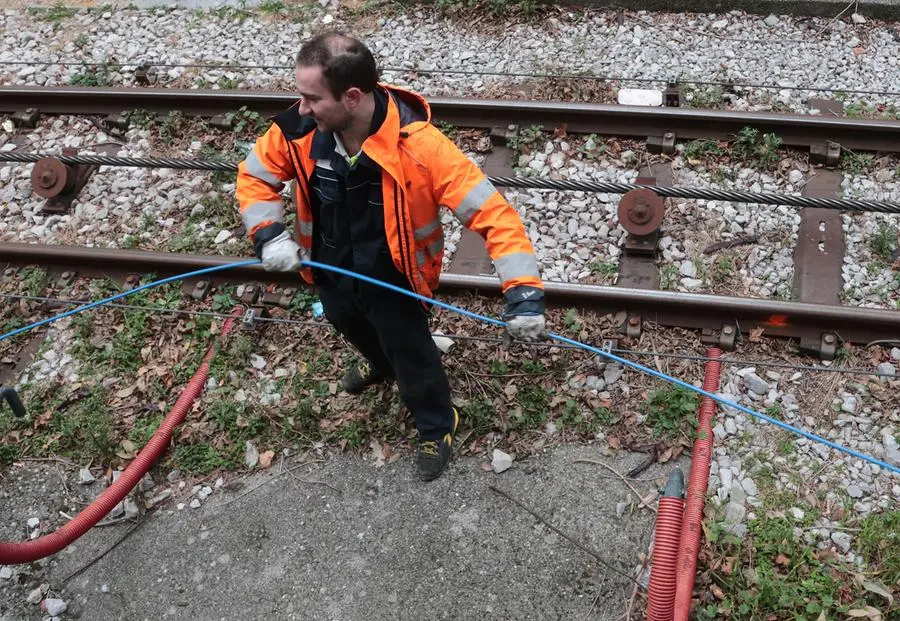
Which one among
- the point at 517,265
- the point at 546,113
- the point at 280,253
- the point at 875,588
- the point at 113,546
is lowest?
the point at 113,546

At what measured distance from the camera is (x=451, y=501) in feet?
14.1

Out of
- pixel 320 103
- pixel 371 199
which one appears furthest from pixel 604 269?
pixel 320 103

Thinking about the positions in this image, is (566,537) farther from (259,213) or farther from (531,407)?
(259,213)

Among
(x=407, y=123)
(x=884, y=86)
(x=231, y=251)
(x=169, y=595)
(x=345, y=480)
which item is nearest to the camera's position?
(x=407, y=123)

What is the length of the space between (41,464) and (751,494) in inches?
156

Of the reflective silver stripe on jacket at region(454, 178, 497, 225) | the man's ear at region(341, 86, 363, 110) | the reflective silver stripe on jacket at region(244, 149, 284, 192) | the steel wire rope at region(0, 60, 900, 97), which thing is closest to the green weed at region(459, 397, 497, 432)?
the reflective silver stripe on jacket at region(454, 178, 497, 225)

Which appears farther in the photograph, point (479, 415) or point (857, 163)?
point (857, 163)

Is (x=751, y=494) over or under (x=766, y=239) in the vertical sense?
under

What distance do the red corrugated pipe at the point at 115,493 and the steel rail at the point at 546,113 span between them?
8.19ft

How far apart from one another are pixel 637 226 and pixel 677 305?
61 cm

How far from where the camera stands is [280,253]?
3711mm

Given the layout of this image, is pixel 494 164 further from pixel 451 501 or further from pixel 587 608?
pixel 587 608

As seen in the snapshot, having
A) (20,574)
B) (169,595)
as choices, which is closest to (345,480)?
(169,595)

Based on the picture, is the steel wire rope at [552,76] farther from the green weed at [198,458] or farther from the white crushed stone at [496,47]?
the green weed at [198,458]
